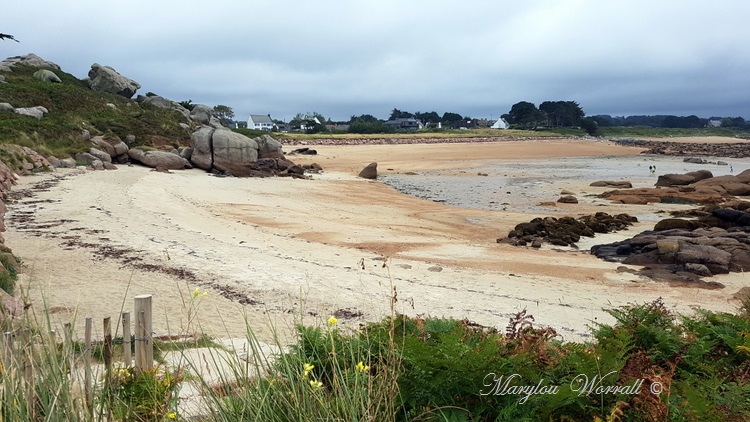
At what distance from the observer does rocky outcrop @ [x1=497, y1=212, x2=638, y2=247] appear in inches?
622

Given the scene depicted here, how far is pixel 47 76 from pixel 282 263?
4110cm

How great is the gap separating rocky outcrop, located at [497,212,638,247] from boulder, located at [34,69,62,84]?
132 ft

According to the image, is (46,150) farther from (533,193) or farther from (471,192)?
(533,193)

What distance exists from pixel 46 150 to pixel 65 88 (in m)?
15.8

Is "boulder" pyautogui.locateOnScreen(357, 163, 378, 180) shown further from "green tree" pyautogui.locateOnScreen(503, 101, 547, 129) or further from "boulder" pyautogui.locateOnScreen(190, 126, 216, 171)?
"green tree" pyautogui.locateOnScreen(503, 101, 547, 129)

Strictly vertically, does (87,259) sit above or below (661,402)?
below

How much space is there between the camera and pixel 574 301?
9852 millimetres

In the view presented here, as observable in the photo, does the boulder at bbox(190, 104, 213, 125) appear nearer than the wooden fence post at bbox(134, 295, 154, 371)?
No

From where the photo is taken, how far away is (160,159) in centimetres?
3012

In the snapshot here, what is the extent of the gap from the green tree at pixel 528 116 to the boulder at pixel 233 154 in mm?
104908

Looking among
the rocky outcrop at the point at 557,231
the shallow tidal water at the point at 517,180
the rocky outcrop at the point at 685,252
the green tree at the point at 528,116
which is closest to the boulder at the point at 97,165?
the shallow tidal water at the point at 517,180

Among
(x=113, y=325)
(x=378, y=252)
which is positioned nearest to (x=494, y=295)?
(x=378, y=252)

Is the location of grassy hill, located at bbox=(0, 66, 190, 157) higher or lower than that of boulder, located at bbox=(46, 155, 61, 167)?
higher

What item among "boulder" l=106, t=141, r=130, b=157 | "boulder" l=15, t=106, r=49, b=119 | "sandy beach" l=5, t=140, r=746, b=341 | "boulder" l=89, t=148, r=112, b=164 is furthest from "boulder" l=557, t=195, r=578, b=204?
"boulder" l=15, t=106, r=49, b=119
